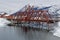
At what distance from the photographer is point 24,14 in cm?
5844

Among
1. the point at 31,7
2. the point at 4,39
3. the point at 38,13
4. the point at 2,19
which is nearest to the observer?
the point at 4,39

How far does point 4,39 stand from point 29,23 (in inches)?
1288

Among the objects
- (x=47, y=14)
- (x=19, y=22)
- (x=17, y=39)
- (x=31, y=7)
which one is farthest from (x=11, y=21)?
(x=17, y=39)

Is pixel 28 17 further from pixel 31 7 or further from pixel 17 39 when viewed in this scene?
pixel 17 39

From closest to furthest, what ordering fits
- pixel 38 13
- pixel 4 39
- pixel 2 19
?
pixel 4 39, pixel 38 13, pixel 2 19

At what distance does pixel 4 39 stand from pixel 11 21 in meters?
36.4

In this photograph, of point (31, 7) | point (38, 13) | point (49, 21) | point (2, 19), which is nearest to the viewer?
point (49, 21)

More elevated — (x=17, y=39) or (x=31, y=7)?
(x=31, y=7)

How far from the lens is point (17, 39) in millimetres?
24516

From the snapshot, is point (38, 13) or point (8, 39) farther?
point (38, 13)

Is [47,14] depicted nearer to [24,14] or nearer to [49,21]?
[49,21]

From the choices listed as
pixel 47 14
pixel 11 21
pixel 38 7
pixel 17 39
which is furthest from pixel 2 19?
pixel 17 39

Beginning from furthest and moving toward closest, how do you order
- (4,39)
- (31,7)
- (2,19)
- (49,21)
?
(2,19), (31,7), (49,21), (4,39)

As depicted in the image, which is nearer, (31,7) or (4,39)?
(4,39)
